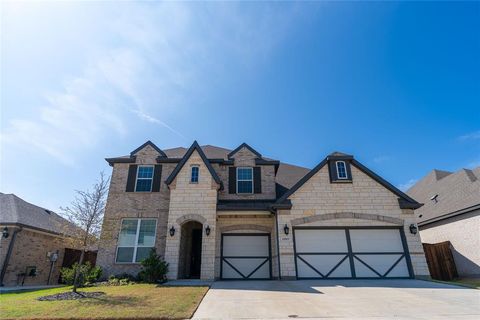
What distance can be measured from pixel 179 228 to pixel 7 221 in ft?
33.2

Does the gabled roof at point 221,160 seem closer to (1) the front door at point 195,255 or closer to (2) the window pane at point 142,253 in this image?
(1) the front door at point 195,255

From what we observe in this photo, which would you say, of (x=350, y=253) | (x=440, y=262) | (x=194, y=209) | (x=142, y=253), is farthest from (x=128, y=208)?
(x=440, y=262)

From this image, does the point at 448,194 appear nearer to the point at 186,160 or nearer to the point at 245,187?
the point at 245,187

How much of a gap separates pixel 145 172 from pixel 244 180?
626cm

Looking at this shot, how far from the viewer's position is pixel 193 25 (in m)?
10.9

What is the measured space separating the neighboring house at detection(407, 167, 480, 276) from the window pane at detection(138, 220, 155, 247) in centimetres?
1784

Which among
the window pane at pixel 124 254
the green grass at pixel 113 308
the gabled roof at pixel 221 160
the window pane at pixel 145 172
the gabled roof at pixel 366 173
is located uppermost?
the gabled roof at pixel 221 160

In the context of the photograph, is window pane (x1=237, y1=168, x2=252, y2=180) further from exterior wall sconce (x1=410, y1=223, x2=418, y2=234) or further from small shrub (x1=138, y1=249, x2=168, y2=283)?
exterior wall sconce (x1=410, y1=223, x2=418, y2=234)

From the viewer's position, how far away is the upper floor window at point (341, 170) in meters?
13.7

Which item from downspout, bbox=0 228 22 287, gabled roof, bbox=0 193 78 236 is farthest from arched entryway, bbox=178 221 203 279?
downspout, bbox=0 228 22 287

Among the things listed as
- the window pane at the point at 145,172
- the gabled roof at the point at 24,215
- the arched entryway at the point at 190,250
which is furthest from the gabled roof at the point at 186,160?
the gabled roof at the point at 24,215

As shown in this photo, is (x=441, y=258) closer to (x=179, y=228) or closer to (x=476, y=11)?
(x=476, y=11)

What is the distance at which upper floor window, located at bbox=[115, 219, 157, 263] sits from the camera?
1369cm

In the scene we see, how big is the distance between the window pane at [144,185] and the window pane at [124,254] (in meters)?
3.44
